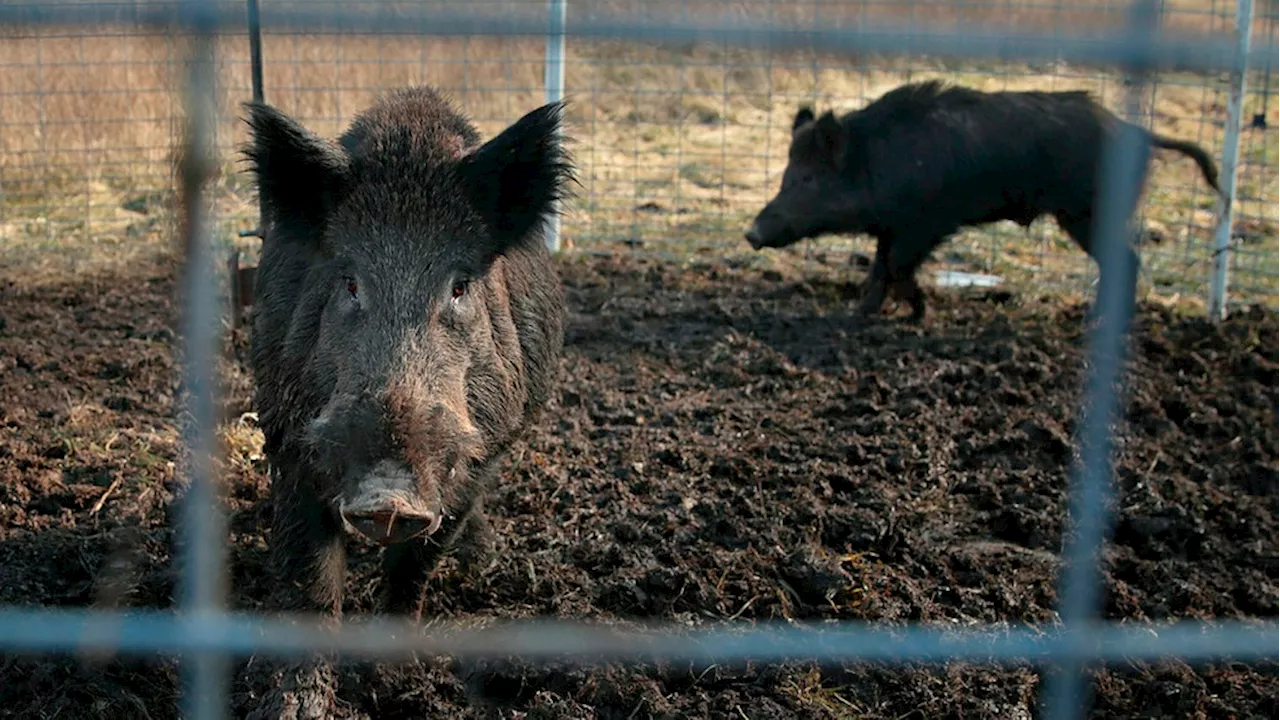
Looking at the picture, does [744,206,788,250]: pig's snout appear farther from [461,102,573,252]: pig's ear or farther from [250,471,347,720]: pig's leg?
[250,471,347,720]: pig's leg

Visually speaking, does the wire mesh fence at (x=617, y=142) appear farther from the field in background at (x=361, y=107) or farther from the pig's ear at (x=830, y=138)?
the pig's ear at (x=830, y=138)

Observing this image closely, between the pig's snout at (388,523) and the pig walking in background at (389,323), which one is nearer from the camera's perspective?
the pig's snout at (388,523)

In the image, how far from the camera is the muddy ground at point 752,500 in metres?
3.71

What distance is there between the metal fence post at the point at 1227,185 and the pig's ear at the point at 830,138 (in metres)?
2.29

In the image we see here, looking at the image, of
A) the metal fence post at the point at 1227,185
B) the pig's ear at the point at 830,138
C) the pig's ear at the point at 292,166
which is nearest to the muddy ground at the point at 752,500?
the metal fence post at the point at 1227,185

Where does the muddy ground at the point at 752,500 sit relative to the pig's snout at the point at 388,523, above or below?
below

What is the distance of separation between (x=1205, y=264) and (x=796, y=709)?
6055 mm

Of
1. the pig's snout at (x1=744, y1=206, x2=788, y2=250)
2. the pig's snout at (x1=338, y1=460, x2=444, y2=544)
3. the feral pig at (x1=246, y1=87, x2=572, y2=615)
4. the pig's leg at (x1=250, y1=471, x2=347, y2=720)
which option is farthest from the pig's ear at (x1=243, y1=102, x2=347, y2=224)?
the pig's snout at (x1=744, y1=206, x2=788, y2=250)

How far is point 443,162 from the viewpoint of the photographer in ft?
11.7

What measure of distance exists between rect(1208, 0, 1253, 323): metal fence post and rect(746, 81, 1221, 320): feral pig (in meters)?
0.14

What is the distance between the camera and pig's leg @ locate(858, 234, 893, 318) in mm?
7781

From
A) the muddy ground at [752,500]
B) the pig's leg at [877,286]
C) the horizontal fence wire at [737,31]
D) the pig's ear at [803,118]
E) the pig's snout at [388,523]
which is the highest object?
the horizontal fence wire at [737,31]

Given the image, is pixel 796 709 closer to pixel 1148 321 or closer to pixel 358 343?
pixel 358 343

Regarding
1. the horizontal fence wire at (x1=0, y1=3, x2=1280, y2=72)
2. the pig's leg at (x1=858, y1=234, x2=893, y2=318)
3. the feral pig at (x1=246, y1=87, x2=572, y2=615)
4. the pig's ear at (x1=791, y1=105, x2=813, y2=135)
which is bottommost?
the pig's leg at (x1=858, y1=234, x2=893, y2=318)
